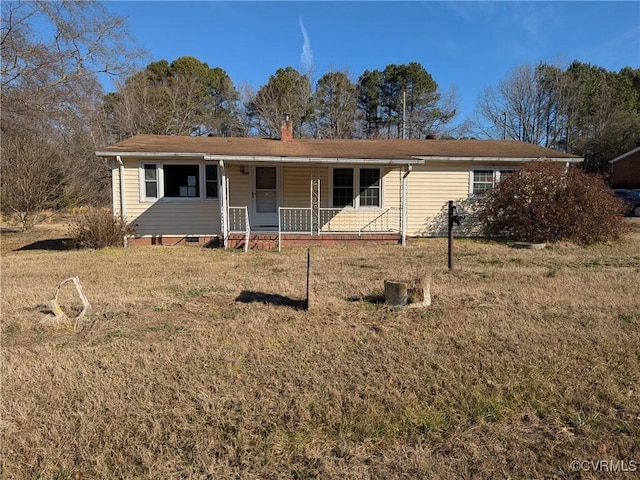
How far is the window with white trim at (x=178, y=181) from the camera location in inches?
462

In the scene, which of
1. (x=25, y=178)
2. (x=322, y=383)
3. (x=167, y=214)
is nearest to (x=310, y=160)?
(x=167, y=214)

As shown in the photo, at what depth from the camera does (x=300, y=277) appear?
698 centimetres

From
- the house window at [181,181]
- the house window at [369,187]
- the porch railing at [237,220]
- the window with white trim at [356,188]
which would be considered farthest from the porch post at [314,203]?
the house window at [181,181]

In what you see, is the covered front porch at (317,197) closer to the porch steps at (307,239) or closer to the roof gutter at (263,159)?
the porch steps at (307,239)

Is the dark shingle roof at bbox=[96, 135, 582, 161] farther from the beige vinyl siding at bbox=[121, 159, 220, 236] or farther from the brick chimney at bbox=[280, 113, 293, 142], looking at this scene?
the beige vinyl siding at bbox=[121, 159, 220, 236]

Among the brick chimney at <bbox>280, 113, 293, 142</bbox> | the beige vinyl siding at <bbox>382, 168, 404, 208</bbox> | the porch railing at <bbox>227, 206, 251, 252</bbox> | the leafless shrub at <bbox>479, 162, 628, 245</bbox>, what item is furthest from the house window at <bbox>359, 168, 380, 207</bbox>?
the leafless shrub at <bbox>479, 162, 628, 245</bbox>

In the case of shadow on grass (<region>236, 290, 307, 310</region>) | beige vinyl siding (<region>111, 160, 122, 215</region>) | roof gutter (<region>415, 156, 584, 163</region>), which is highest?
roof gutter (<region>415, 156, 584, 163</region>)

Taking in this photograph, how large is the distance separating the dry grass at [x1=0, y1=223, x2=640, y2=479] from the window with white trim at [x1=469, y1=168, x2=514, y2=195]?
24.6ft

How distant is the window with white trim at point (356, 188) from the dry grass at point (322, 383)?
22.3 ft

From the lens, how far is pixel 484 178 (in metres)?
13.4

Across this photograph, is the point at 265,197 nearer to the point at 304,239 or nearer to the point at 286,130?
the point at 304,239

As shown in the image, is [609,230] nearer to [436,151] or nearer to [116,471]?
[436,151]

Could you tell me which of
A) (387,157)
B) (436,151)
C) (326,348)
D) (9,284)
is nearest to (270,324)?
(326,348)

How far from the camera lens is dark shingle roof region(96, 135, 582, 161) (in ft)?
37.2
